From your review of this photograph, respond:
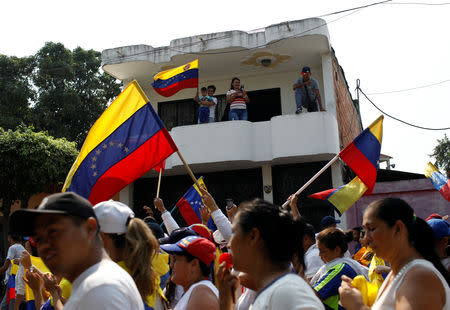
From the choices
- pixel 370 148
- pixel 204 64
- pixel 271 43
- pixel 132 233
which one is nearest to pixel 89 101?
pixel 204 64

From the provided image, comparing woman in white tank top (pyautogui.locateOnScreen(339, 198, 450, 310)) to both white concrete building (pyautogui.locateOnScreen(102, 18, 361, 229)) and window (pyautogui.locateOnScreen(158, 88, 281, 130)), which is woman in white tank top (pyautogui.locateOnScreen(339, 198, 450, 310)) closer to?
white concrete building (pyautogui.locateOnScreen(102, 18, 361, 229))

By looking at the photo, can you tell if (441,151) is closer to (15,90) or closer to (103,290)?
(15,90)

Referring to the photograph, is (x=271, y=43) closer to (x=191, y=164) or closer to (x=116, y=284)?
(x=191, y=164)

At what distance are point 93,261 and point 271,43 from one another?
11385mm

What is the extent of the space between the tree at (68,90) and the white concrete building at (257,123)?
7.70 metres

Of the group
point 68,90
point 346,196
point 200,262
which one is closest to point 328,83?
point 346,196

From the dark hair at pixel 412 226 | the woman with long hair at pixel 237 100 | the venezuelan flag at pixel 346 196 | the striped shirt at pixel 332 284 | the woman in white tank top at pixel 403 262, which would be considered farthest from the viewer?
the woman with long hair at pixel 237 100

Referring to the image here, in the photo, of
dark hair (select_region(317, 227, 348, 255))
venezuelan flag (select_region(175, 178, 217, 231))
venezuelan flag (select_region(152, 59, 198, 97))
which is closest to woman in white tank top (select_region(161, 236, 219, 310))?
dark hair (select_region(317, 227, 348, 255))

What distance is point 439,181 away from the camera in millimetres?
8711

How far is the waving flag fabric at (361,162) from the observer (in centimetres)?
682

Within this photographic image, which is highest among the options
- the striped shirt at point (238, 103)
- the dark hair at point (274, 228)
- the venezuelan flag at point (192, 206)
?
the striped shirt at point (238, 103)

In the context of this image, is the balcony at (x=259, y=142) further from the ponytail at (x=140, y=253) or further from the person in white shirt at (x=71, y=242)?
the person in white shirt at (x=71, y=242)

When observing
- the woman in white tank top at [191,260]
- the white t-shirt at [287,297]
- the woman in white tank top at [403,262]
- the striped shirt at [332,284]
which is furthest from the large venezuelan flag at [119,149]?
the white t-shirt at [287,297]

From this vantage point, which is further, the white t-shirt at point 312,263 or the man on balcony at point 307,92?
the man on balcony at point 307,92
